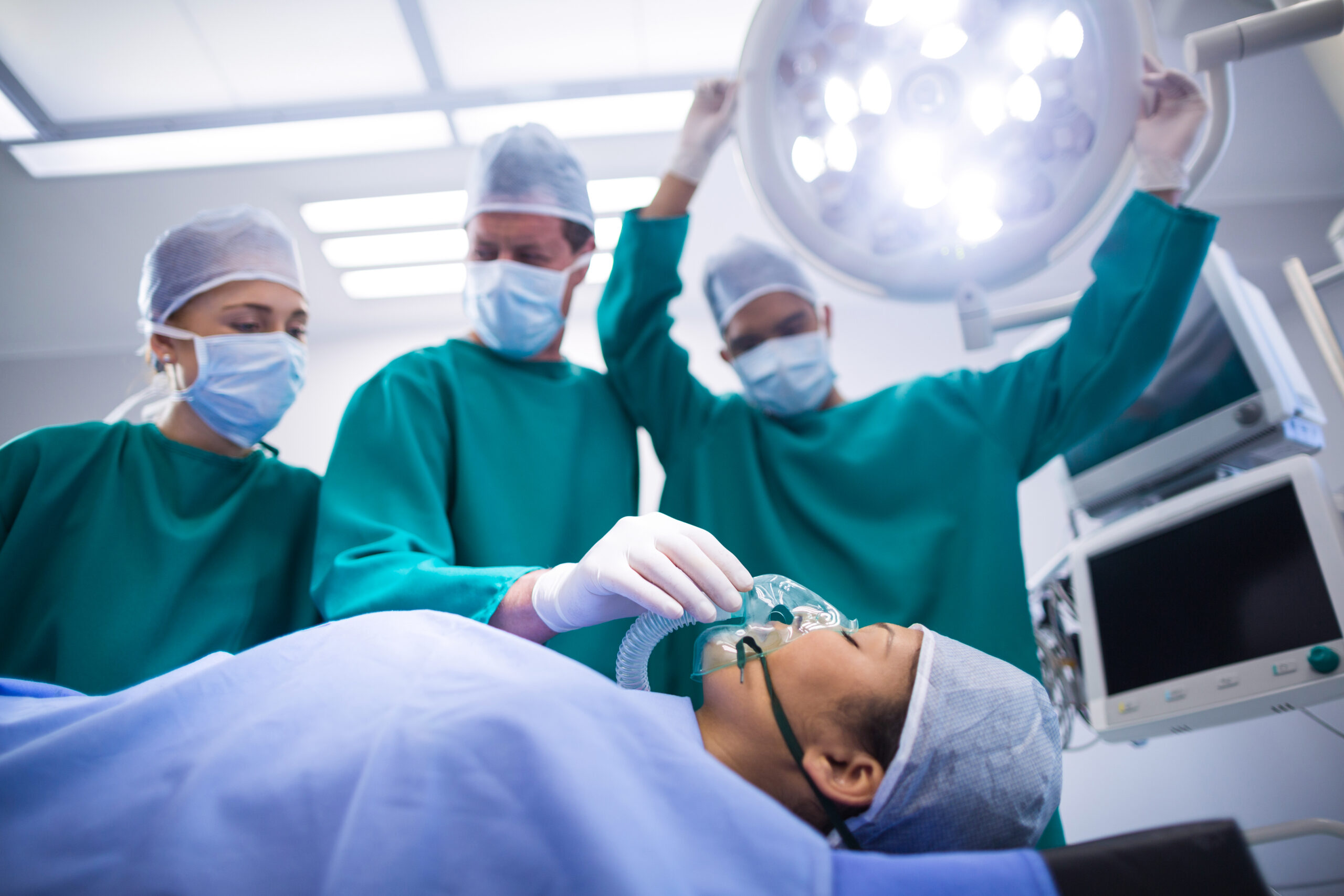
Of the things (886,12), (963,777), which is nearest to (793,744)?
(963,777)

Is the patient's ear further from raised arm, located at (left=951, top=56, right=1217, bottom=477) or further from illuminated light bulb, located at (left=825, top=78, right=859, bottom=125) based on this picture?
illuminated light bulb, located at (left=825, top=78, right=859, bottom=125)

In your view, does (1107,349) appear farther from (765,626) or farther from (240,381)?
(240,381)

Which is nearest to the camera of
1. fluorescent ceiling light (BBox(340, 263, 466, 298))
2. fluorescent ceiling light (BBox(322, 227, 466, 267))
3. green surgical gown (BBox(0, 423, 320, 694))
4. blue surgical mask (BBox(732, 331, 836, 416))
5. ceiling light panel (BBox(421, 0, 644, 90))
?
green surgical gown (BBox(0, 423, 320, 694))

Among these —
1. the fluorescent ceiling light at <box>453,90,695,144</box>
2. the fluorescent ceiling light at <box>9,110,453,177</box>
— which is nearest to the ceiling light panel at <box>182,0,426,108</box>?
the fluorescent ceiling light at <box>9,110,453,177</box>

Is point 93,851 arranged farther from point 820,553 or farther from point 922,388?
point 922,388

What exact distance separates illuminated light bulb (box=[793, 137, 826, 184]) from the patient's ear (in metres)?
1.00

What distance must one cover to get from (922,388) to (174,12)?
2.30 metres

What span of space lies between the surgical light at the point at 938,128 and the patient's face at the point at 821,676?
0.77 m

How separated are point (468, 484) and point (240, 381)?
0.51 m

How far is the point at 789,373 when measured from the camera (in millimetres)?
1621

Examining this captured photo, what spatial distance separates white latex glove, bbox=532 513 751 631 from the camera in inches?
33.3

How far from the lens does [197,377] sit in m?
1.41

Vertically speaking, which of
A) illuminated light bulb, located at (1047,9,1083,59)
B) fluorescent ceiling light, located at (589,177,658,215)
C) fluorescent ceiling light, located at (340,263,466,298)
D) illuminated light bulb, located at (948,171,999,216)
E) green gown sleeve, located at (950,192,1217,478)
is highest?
fluorescent ceiling light, located at (589,177,658,215)

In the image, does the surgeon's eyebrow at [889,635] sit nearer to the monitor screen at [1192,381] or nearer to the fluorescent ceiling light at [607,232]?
the monitor screen at [1192,381]
